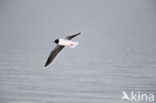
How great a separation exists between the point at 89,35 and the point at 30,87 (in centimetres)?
335

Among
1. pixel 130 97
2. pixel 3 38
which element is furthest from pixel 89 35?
pixel 130 97

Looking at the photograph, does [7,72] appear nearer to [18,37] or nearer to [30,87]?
[30,87]

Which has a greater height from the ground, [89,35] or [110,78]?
[89,35]

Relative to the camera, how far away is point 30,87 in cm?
383

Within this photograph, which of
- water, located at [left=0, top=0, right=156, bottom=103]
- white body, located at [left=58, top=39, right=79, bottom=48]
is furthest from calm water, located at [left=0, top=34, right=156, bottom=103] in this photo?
white body, located at [left=58, top=39, right=79, bottom=48]

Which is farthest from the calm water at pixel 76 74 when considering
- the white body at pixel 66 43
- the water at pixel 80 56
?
the white body at pixel 66 43

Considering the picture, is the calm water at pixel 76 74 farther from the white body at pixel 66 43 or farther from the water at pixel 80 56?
the white body at pixel 66 43

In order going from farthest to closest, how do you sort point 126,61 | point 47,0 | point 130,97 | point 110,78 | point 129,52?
point 47,0 → point 129,52 → point 126,61 → point 110,78 → point 130,97

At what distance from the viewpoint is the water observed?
147 inches

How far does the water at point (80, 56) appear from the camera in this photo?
373 centimetres

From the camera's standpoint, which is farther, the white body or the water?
the water

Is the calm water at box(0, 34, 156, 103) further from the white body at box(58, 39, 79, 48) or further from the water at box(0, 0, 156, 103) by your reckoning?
the white body at box(58, 39, 79, 48)

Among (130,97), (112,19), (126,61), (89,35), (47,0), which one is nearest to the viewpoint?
(130,97)

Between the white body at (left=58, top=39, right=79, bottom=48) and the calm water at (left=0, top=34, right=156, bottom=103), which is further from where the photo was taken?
the calm water at (left=0, top=34, right=156, bottom=103)
